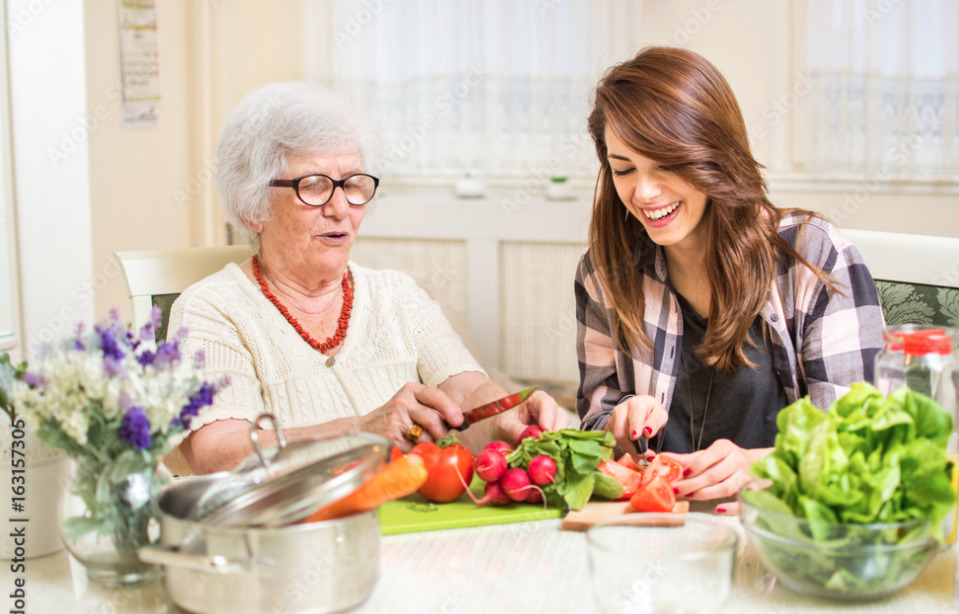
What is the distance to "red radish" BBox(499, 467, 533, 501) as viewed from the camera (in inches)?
47.0

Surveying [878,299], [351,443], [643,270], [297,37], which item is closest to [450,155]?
[297,37]

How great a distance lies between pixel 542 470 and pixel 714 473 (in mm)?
241

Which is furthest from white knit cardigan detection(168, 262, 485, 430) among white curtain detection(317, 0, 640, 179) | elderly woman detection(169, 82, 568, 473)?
white curtain detection(317, 0, 640, 179)

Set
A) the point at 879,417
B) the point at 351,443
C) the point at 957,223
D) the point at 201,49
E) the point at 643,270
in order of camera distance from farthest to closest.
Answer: the point at 201,49
the point at 957,223
the point at 643,270
the point at 351,443
the point at 879,417

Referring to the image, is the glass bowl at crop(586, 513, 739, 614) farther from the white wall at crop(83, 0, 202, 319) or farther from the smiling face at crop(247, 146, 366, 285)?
the white wall at crop(83, 0, 202, 319)

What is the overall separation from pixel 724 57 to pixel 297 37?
1767 mm

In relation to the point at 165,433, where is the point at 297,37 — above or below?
above

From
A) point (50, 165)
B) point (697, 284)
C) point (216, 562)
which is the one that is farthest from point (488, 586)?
point (50, 165)

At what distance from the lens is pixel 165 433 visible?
97 centimetres

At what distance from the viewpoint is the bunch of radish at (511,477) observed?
119 centimetres

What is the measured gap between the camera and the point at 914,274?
1635mm

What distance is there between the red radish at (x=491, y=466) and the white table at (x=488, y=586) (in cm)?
10

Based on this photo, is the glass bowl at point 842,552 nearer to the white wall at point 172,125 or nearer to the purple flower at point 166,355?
the purple flower at point 166,355

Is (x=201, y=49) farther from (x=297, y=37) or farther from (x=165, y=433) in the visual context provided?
(x=165, y=433)
